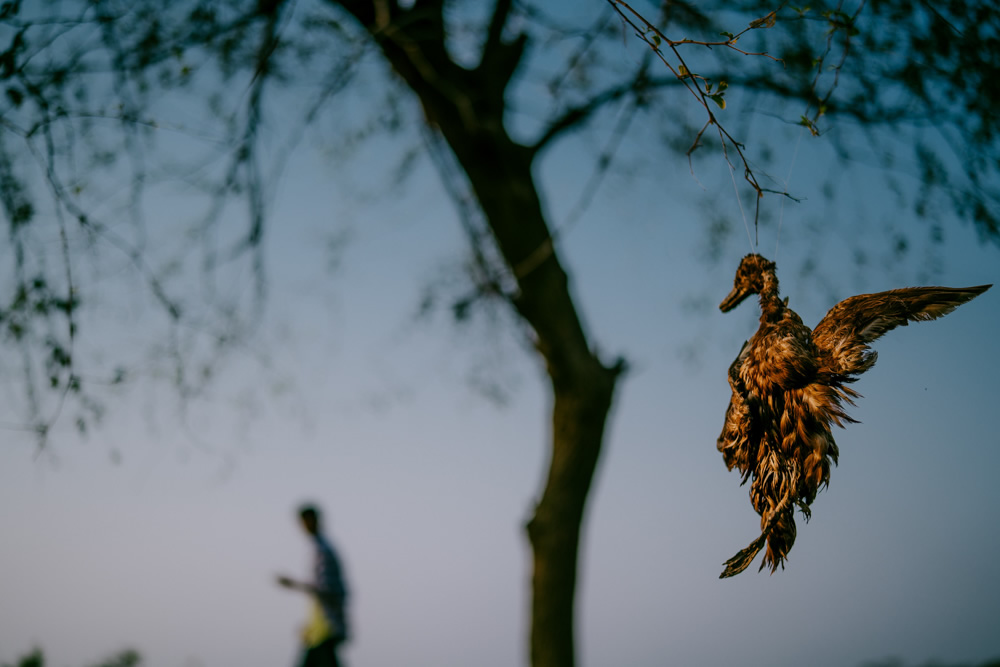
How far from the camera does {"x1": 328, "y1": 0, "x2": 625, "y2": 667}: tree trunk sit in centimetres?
405

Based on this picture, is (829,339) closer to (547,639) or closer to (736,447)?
(736,447)

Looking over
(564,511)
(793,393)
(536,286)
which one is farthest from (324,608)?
(793,393)

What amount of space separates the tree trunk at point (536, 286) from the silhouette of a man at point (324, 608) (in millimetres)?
1412

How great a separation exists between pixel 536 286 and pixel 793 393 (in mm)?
3265

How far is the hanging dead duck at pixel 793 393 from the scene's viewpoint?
1315 mm

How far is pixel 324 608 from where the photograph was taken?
471cm

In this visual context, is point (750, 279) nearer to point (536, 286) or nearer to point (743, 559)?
point (743, 559)

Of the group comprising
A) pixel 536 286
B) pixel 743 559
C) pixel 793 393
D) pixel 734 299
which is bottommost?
pixel 743 559

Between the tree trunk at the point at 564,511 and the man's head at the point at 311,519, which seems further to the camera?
the man's head at the point at 311,519

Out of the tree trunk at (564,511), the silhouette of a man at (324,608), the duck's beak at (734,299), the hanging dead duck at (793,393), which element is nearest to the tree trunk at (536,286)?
the tree trunk at (564,511)

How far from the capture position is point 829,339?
1.50m

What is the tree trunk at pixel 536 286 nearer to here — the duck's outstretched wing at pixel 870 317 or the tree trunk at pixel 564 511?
the tree trunk at pixel 564 511

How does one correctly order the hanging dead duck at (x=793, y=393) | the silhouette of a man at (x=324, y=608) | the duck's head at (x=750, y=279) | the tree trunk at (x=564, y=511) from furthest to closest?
1. the silhouette of a man at (x=324, y=608)
2. the tree trunk at (x=564, y=511)
3. the duck's head at (x=750, y=279)
4. the hanging dead duck at (x=793, y=393)

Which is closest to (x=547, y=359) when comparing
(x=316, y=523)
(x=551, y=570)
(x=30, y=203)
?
(x=551, y=570)
